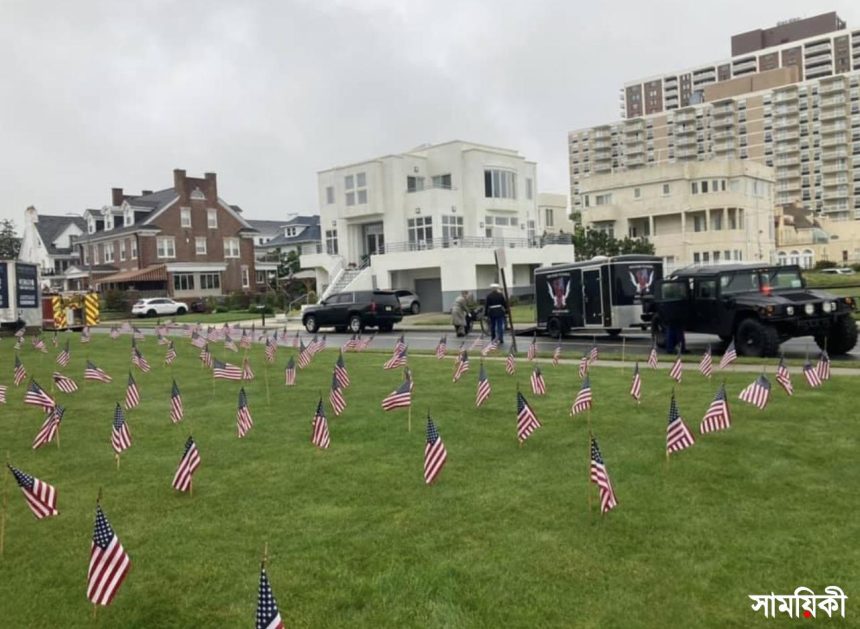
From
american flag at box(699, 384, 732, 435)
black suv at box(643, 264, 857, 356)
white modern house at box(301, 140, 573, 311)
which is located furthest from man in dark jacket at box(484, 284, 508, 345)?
white modern house at box(301, 140, 573, 311)

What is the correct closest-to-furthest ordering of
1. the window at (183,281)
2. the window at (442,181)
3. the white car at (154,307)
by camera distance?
the window at (442,181)
the white car at (154,307)
the window at (183,281)

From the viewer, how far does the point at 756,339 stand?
14.9 metres

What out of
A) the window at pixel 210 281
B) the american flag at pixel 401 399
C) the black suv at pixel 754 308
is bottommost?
the american flag at pixel 401 399

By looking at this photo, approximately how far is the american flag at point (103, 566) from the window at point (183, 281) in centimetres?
6255

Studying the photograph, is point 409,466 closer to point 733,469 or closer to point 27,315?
point 733,469

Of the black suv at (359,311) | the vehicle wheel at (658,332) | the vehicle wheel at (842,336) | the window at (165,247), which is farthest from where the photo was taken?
the window at (165,247)

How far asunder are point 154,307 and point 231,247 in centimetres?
1557

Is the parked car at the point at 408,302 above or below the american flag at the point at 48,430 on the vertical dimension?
above

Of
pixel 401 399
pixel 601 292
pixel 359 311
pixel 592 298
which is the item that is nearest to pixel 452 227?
pixel 359 311

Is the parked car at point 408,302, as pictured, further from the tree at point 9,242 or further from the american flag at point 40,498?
the tree at point 9,242

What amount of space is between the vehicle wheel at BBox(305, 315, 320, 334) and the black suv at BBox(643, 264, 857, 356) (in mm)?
17005

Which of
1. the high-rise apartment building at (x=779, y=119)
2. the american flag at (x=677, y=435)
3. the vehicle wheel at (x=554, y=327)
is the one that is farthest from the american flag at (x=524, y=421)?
the high-rise apartment building at (x=779, y=119)

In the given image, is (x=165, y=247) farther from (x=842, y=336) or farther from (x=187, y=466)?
(x=187, y=466)

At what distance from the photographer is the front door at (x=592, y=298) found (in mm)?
22562
